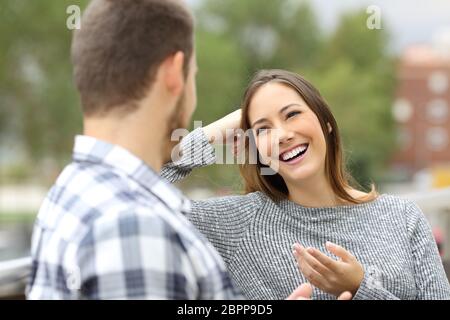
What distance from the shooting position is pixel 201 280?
0.86m

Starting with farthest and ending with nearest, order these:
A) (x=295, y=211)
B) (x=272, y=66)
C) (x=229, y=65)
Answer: (x=272, y=66), (x=229, y=65), (x=295, y=211)

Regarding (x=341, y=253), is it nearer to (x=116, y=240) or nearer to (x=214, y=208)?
(x=214, y=208)

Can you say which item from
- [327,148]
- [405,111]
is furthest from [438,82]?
[327,148]

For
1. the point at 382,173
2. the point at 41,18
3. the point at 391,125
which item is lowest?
the point at 382,173

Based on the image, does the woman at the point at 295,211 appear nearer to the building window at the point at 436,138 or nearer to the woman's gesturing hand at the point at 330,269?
the woman's gesturing hand at the point at 330,269

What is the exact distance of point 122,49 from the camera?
34.0 inches

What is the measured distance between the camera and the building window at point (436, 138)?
119 feet

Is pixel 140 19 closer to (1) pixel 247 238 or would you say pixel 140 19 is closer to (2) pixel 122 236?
(2) pixel 122 236

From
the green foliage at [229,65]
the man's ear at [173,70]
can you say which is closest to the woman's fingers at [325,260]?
the man's ear at [173,70]

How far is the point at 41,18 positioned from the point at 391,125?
13.7 m

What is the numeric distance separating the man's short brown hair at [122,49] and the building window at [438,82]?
36.4 m

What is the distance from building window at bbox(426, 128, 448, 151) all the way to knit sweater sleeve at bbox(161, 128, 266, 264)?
36.0 m

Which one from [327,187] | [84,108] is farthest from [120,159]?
[327,187]

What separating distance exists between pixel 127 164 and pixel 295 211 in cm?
79
